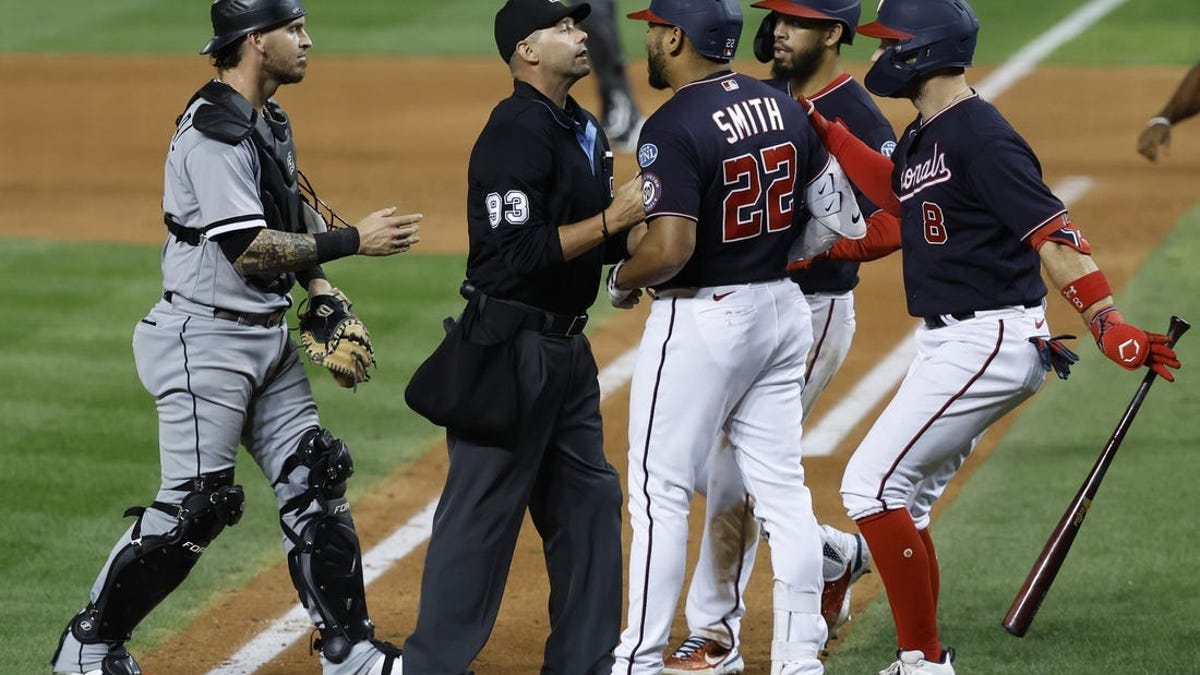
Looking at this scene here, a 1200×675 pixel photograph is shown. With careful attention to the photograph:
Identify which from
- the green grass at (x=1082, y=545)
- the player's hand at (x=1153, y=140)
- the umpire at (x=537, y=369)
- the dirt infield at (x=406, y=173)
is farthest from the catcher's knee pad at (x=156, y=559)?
the player's hand at (x=1153, y=140)

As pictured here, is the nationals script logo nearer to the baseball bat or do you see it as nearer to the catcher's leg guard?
the baseball bat

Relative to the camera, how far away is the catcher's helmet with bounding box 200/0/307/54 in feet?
18.4

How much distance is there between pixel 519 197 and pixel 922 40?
1342 millimetres

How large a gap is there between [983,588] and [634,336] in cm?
379

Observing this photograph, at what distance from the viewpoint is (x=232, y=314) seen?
223 inches

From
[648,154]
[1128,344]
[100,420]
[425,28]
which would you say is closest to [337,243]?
[648,154]

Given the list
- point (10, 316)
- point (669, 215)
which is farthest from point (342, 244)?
point (10, 316)

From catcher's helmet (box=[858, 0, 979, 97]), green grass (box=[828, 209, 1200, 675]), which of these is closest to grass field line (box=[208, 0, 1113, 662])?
green grass (box=[828, 209, 1200, 675])

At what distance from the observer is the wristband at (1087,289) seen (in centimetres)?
543

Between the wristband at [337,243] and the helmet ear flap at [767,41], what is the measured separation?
5.00 ft

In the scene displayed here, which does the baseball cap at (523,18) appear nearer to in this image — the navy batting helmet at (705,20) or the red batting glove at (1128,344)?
the navy batting helmet at (705,20)

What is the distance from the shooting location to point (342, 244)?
552 cm

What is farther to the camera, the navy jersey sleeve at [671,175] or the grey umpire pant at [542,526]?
the grey umpire pant at [542,526]

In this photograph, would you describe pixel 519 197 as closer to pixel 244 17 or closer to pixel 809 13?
pixel 244 17
